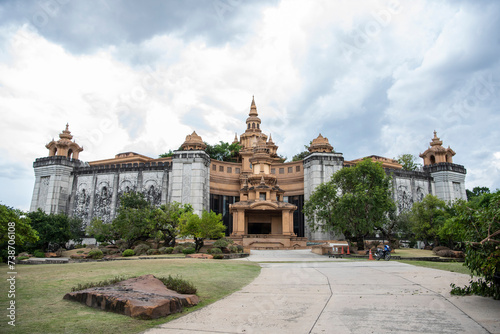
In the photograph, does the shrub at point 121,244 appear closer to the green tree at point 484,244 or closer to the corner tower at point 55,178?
the corner tower at point 55,178

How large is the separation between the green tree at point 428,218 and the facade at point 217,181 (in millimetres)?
12266

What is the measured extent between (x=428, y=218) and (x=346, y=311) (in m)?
35.0

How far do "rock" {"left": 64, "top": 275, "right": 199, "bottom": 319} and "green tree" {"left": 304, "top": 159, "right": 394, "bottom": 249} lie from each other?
25.4 m

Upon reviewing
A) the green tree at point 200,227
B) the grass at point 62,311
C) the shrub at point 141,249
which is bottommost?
the grass at point 62,311

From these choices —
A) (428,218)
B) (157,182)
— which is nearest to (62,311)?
(428,218)

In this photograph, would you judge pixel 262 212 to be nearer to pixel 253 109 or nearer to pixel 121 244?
pixel 121 244

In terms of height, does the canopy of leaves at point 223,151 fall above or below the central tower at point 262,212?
above

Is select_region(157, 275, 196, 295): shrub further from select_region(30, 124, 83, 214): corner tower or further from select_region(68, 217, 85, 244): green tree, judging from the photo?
select_region(30, 124, 83, 214): corner tower

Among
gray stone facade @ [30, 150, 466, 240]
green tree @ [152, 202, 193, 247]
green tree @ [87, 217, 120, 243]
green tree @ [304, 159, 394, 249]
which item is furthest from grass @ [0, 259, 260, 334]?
gray stone facade @ [30, 150, 466, 240]

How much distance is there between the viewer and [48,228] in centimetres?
3828

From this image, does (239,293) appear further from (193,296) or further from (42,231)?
(42,231)

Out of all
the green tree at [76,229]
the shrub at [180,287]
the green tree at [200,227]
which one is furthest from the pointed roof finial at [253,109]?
the shrub at [180,287]

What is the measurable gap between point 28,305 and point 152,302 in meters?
2.90

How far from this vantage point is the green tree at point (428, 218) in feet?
121
